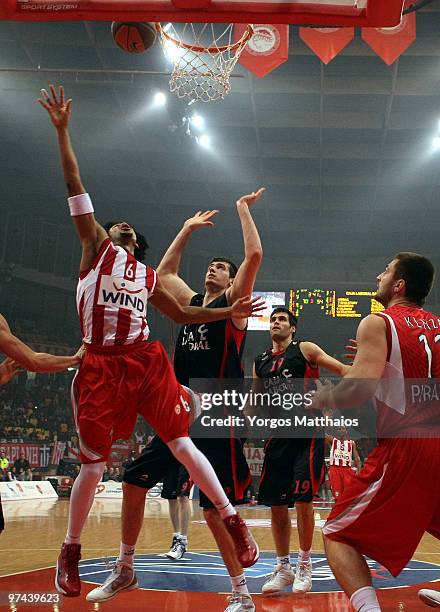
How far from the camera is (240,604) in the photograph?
402cm

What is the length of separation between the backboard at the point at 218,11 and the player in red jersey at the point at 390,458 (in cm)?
239

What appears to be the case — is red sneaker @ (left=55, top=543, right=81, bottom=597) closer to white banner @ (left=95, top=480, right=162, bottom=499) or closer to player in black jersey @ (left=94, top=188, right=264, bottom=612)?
player in black jersey @ (left=94, top=188, right=264, bottom=612)

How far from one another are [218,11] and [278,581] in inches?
167

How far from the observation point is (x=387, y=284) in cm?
377

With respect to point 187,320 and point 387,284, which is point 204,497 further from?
point 387,284

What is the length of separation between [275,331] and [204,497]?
224 cm

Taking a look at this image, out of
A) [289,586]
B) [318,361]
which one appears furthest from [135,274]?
[289,586]

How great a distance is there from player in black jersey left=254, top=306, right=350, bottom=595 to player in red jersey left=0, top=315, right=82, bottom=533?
2.02 meters

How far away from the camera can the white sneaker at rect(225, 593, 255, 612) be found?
399 centimetres

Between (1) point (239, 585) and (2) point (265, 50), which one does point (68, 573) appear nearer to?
(1) point (239, 585)

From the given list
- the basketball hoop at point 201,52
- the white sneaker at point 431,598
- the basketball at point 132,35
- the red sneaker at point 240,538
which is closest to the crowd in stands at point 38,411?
the basketball hoop at point 201,52

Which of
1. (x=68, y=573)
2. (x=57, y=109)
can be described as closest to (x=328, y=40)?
(x=57, y=109)

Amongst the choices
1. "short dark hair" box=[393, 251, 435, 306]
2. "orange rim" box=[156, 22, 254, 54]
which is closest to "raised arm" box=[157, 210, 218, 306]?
"short dark hair" box=[393, 251, 435, 306]

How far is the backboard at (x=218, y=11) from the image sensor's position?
4.78 meters
